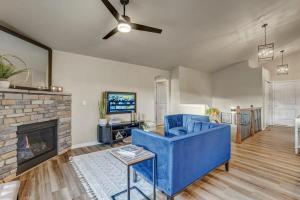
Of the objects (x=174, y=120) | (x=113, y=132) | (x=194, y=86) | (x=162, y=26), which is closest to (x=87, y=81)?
(x=113, y=132)

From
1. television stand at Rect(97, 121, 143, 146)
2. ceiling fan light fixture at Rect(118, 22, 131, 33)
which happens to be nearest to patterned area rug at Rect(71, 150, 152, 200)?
television stand at Rect(97, 121, 143, 146)

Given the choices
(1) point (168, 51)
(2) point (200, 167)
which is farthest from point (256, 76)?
(2) point (200, 167)

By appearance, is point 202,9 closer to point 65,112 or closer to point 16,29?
point 16,29

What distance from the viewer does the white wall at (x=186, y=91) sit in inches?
246

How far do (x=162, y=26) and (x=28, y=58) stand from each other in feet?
9.73

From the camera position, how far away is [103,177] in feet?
8.70

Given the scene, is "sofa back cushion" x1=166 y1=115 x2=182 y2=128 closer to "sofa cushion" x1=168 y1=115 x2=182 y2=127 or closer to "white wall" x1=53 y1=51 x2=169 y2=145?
"sofa cushion" x1=168 y1=115 x2=182 y2=127

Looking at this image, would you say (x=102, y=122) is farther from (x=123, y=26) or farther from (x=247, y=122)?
(x=247, y=122)

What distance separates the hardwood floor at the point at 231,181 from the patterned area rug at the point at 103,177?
14 centimetres

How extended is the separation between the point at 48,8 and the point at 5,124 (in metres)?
2.05

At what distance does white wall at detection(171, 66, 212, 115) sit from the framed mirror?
14.8 ft

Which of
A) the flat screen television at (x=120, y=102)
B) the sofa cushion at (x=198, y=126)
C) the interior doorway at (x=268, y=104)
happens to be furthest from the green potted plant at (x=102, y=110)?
the interior doorway at (x=268, y=104)

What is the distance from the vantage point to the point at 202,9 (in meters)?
3.27

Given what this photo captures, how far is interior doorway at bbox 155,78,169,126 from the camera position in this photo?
22.5 feet
